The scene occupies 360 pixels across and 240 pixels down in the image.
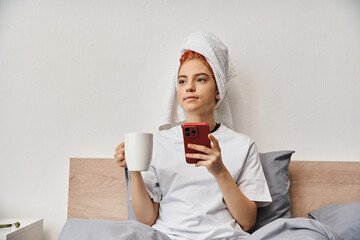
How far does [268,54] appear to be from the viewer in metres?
1.48

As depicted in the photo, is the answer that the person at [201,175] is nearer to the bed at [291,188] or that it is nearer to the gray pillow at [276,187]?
the gray pillow at [276,187]

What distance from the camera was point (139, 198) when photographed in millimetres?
1043

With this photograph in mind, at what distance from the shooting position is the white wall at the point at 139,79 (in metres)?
1.45

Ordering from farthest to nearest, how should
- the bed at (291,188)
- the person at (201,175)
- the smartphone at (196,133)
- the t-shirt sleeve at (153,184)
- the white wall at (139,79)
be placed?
the white wall at (139,79) < the bed at (291,188) < the t-shirt sleeve at (153,184) < the person at (201,175) < the smartphone at (196,133)

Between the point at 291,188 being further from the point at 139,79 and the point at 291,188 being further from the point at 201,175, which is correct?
the point at 139,79

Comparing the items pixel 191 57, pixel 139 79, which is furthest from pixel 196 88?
pixel 139 79

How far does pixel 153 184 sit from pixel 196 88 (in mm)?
403

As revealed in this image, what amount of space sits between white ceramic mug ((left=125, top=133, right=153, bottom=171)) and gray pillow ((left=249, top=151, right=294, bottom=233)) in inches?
21.9

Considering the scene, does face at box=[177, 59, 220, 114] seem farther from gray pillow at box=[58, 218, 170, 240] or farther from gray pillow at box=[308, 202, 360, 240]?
gray pillow at box=[308, 202, 360, 240]

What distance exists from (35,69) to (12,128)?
31 cm

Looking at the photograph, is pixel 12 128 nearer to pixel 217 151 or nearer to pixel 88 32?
pixel 88 32

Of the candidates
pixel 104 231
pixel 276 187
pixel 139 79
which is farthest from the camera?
pixel 139 79

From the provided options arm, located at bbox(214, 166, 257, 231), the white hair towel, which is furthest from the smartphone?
the white hair towel

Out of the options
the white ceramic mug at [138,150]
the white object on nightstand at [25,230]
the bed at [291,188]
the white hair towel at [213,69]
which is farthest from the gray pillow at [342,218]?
the white object on nightstand at [25,230]
